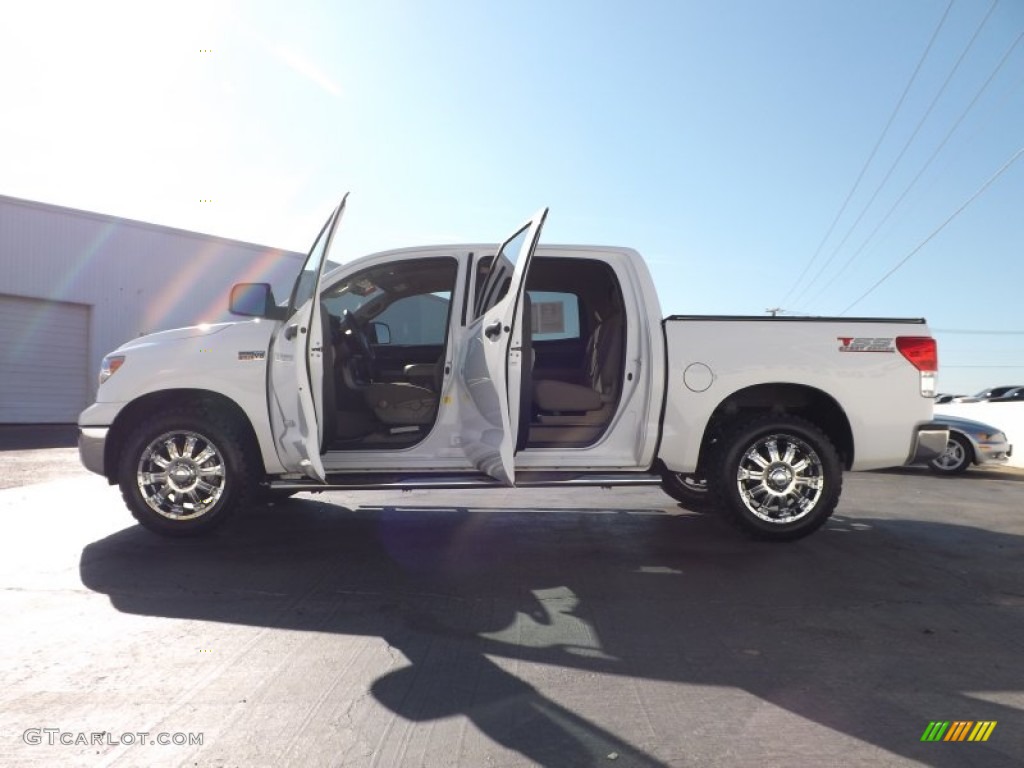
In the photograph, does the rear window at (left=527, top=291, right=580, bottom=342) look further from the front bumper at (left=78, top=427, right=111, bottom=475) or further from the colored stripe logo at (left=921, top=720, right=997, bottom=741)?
the colored stripe logo at (left=921, top=720, right=997, bottom=741)

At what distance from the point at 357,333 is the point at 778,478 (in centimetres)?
326

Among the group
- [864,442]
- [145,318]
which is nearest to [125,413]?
[864,442]

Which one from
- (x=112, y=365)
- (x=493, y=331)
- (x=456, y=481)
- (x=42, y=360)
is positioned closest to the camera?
(x=493, y=331)

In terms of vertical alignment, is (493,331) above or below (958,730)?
above

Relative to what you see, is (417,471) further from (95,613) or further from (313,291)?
(95,613)

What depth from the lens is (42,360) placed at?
68.5 feet

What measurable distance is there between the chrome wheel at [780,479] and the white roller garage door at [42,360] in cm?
2182

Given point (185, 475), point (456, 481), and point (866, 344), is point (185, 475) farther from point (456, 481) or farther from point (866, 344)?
point (866, 344)

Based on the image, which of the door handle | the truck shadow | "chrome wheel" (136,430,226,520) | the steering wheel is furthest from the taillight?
"chrome wheel" (136,430,226,520)

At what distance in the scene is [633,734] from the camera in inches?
94.3

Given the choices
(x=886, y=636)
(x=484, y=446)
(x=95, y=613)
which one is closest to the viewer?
(x=886, y=636)

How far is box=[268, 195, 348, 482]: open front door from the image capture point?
183 inches

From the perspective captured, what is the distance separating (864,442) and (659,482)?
1.45 metres

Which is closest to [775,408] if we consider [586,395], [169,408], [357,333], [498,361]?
[586,395]
